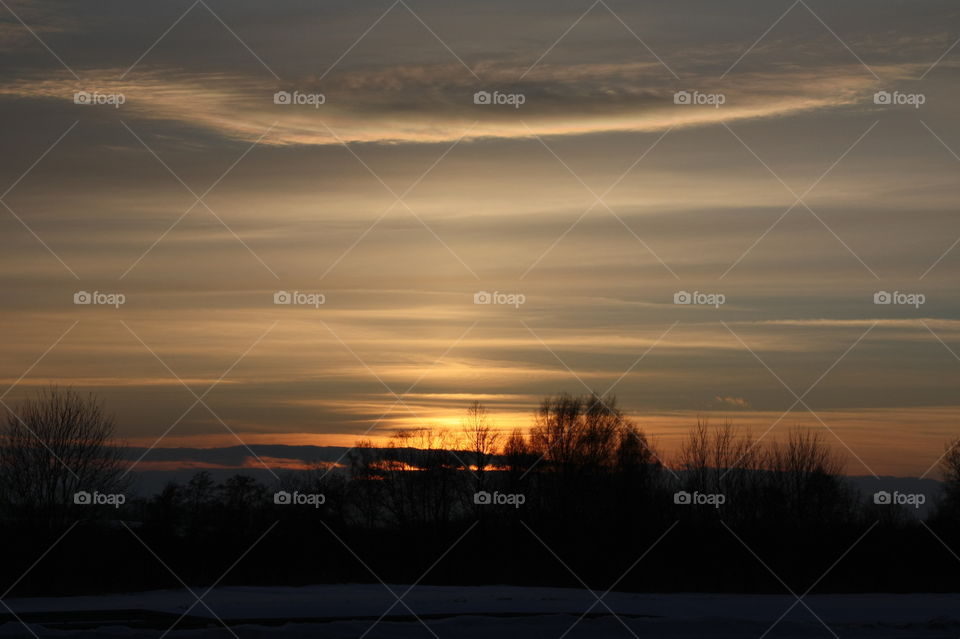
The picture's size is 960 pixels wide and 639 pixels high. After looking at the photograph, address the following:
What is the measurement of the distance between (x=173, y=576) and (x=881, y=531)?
105ft

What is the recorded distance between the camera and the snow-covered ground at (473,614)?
77.7ft

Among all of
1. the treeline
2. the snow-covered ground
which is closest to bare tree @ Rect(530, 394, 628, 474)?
the treeline

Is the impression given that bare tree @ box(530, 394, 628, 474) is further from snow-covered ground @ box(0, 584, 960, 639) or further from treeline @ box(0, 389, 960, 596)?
snow-covered ground @ box(0, 584, 960, 639)

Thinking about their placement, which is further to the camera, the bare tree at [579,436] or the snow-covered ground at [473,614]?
the bare tree at [579,436]

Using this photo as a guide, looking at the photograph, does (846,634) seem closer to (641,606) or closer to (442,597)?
(641,606)

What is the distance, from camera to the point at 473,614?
27.1m

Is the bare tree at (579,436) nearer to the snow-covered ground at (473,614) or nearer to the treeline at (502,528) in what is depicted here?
the treeline at (502,528)

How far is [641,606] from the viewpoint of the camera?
99.6 ft

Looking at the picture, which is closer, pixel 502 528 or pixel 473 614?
pixel 473 614

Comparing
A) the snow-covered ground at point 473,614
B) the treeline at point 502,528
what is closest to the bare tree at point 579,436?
the treeline at point 502,528

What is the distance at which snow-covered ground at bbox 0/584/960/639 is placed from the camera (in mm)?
23688

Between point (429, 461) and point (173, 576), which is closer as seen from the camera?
point (173, 576)

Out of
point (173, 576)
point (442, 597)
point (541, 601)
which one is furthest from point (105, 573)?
point (541, 601)

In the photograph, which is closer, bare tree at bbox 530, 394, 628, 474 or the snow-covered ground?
the snow-covered ground
